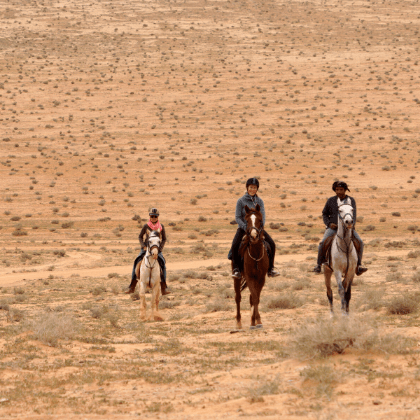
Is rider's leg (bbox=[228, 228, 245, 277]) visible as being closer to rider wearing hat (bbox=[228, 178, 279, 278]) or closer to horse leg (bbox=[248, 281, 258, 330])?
rider wearing hat (bbox=[228, 178, 279, 278])

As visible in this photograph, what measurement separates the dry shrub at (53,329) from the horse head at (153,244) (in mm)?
2803

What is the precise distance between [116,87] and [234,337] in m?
64.8

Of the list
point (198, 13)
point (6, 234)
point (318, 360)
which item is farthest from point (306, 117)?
point (318, 360)

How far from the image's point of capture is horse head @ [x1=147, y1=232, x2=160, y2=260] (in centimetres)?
1352

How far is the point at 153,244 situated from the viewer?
13547 mm

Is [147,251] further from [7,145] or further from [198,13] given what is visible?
[198,13]

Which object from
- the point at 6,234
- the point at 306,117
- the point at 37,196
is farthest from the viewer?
the point at 306,117

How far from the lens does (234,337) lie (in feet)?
38.2

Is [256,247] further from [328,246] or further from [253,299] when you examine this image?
[328,246]

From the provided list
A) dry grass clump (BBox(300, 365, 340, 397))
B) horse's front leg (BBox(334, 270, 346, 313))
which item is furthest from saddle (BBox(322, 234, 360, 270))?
dry grass clump (BBox(300, 365, 340, 397))

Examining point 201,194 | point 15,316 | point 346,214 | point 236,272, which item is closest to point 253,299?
point 236,272

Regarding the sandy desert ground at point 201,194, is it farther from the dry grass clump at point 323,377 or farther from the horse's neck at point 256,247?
the horse's neck at point 256,247

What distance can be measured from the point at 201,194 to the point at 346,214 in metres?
37.3

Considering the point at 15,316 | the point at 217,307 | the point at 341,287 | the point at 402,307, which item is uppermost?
the point at 341,287
